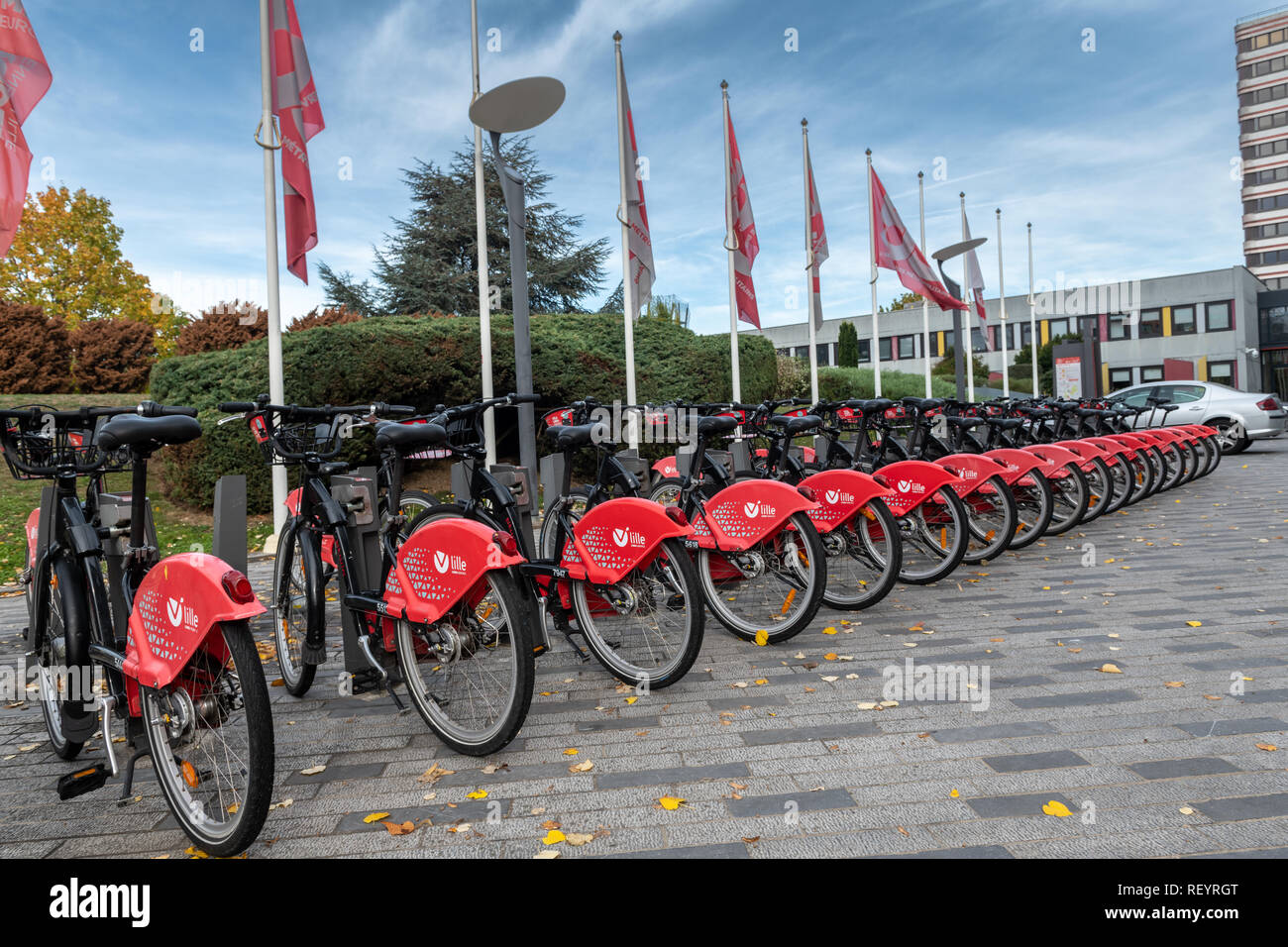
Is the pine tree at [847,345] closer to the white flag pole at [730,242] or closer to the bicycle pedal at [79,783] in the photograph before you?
the white flag pole at [730,242]

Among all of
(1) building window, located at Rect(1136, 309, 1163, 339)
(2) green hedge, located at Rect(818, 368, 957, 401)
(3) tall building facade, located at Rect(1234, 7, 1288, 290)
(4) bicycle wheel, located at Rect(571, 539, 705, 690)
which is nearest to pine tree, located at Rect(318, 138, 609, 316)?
(2) green hedge, located at Rect(818, 368, 957, 401)

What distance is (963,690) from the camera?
3734mm

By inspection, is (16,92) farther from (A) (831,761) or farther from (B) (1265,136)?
(B) (1265,136)

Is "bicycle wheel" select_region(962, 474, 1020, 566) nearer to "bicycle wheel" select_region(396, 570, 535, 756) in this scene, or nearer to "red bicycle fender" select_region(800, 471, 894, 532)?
"red bicycle fender" select_region(800, 471, 894, 532)

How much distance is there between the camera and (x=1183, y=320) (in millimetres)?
46219

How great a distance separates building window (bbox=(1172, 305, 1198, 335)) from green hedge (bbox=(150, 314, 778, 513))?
42687mm

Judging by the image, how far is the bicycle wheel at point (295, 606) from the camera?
3.73 meters

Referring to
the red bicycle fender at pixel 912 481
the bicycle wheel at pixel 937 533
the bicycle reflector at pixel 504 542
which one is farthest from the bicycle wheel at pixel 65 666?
the bicycle wheel at pixel 937 533

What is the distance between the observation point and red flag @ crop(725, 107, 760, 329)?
13898mm

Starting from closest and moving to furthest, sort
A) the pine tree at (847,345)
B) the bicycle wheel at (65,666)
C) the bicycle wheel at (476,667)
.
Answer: the bicycle wheel at (65,666), the bicycle wheel at (476,667), the pine tree at (847,345)

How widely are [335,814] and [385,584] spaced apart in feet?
3.13

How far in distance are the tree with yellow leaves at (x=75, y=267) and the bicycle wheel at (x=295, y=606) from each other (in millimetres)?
25460

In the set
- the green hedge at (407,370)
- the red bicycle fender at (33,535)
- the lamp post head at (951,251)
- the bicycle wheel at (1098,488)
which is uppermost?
the lamp post head at (951,251)

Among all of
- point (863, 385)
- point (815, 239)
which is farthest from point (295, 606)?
point (863, 385)
